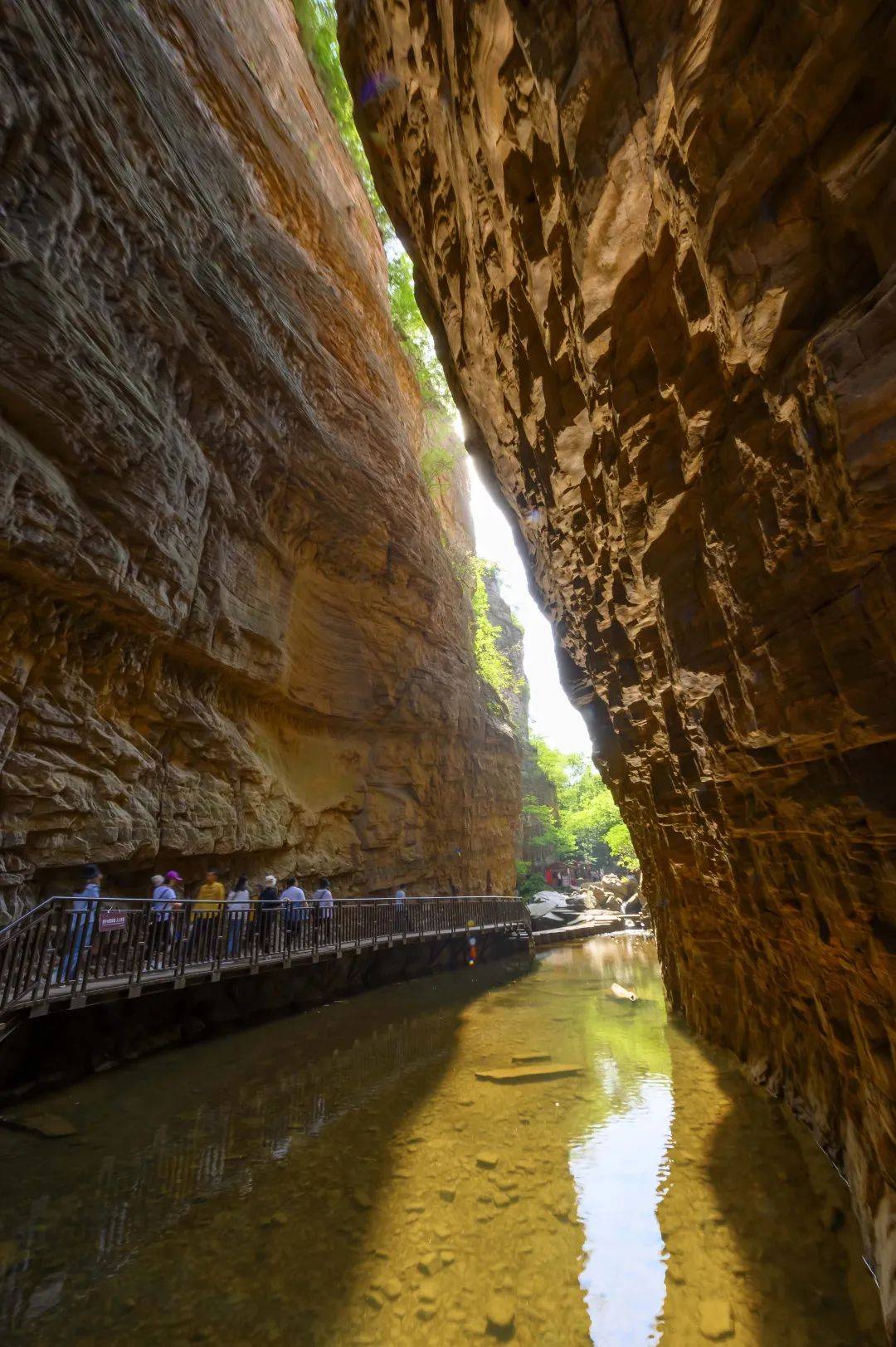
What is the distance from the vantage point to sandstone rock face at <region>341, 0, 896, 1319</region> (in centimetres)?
234

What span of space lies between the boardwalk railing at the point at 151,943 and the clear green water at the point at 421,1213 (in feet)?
4.12

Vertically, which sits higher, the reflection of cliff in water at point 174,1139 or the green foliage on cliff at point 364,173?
the green foliage on cliff at point 364,173

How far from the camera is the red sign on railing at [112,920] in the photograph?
299 inches

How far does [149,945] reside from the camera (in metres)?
8.27

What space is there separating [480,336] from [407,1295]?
29.2 ft

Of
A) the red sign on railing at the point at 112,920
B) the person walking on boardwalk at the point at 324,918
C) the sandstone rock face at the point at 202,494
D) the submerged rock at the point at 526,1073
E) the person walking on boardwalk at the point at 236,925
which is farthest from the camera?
the person walking on boardwalk at the point at 324,918

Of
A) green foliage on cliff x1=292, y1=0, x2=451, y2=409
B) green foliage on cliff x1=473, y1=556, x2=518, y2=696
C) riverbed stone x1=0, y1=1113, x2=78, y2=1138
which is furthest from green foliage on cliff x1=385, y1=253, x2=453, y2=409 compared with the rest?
riverbed stone x1=0, y1=1113, x2=78, y2=1138

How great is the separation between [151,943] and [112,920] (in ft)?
3.17

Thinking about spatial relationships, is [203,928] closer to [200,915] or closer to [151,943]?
[200,915]

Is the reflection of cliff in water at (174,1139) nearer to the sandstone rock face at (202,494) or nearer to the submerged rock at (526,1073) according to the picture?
the submerged rock at (526,1073)

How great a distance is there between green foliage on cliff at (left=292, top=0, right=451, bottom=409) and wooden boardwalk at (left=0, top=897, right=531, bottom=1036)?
53.3 ft

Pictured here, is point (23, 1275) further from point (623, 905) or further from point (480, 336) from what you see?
point (623, 905)

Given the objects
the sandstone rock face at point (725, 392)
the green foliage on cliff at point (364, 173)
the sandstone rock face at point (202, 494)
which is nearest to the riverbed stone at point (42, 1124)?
the sandstone rock face at point (202, 494)

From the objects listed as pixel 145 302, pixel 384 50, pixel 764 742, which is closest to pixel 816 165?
pixel 764 742
